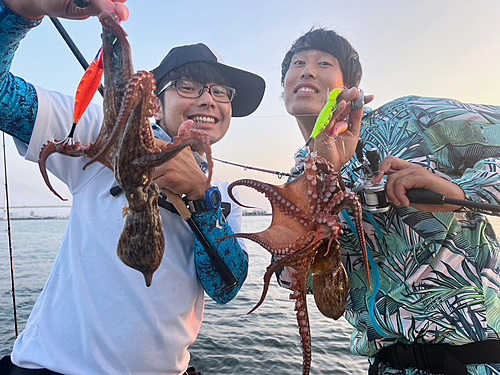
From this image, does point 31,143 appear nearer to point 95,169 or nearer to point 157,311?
point 95,169

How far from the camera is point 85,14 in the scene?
150cm

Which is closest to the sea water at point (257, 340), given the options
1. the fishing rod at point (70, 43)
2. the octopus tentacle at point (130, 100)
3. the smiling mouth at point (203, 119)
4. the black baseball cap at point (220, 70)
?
the black baseball cap at point (220, 70)

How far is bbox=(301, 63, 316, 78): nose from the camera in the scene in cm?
320

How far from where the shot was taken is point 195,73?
10.4ft

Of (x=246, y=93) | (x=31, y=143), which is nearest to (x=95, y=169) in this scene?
(x=31, y=143)

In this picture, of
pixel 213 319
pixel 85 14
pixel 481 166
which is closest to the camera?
pixel 85 14

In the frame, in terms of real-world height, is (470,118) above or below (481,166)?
above

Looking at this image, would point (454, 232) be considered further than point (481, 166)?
Yes

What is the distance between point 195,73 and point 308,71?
44.9 inches

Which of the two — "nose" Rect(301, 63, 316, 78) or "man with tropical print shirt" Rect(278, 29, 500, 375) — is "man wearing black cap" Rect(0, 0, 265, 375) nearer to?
"man with tropical print shirt" Rect(278, 29, 500, 375)

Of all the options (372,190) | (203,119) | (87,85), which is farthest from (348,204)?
(203,119)

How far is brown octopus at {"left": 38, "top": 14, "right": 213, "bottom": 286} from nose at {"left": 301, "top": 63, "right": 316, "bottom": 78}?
214 centimetres

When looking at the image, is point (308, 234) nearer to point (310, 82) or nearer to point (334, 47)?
point (310, 82)

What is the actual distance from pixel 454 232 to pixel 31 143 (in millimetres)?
3461
